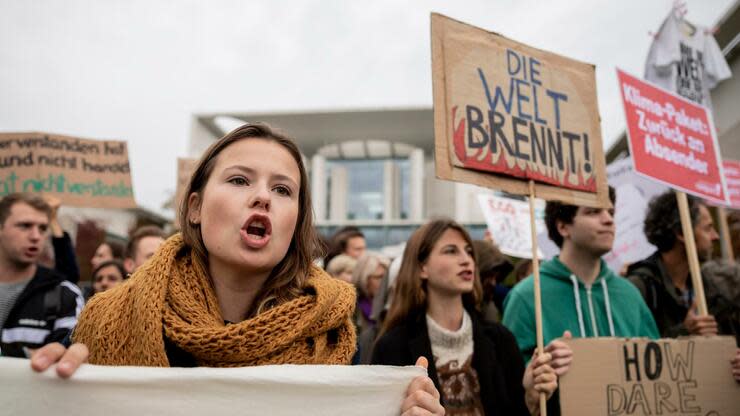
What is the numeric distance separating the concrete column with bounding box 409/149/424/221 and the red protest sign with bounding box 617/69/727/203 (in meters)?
25.6

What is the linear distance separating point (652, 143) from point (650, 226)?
0.84 metres

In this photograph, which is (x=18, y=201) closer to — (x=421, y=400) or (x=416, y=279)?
(x=416, y=279)

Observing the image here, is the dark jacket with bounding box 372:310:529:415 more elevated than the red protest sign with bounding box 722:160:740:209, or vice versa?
the red protest sign with bounding box 722:160:740:209

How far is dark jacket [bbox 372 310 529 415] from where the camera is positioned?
7.63ft

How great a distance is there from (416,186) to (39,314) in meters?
26.6

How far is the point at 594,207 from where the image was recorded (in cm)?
253

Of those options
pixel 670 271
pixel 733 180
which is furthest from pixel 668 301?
pixel 733 180

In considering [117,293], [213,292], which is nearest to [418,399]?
[213,292]

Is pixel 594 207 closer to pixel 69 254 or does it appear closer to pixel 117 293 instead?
pixel 117 293

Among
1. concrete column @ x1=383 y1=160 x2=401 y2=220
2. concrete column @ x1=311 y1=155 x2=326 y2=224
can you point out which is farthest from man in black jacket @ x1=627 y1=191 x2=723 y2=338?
concrete column @ x1=311 y1=155 x2=326 y2=224

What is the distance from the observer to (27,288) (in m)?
2.77

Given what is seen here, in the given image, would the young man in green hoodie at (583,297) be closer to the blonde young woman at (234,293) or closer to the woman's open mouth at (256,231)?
the blonde young woman at (234,293)

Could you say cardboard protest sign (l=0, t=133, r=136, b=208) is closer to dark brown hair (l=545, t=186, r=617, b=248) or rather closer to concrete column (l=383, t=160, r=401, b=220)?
dark brown hair (l=545, t=186, r=617, b=248)

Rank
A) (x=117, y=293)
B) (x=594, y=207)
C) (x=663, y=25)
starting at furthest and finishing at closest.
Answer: (x=663, y=25)
(x=594, y=207)
(x=117, y=293)
